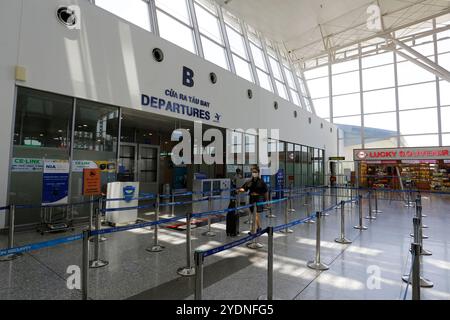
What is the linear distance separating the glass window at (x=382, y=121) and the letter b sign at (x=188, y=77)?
17689 mm

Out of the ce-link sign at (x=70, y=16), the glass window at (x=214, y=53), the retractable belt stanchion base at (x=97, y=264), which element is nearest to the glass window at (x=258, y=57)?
the glass window at (x=214, y=53)

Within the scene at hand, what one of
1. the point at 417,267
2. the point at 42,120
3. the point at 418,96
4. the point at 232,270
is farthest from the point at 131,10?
the point at 418,96

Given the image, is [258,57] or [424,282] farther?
[258,57]

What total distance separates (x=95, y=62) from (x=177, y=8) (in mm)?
5206

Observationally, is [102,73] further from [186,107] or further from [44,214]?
[44,214]

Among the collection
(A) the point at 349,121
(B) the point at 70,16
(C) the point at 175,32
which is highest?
(C) the point at 175,32

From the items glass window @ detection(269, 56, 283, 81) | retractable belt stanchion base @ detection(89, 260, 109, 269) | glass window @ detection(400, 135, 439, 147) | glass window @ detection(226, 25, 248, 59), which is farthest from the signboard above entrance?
retractable belt stanchion base @ detection(89, 260, 109, 269)

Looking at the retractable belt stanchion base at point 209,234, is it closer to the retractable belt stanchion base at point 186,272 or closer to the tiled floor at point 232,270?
the tiled floor at point 232,270

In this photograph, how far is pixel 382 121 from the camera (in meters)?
20.5

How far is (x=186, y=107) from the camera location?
8.94 meters

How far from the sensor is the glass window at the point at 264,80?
14234 mm

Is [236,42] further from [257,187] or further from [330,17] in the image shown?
[257,187]

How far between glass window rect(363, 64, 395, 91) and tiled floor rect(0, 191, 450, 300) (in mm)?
18617

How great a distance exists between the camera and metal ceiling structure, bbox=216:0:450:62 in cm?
1413
